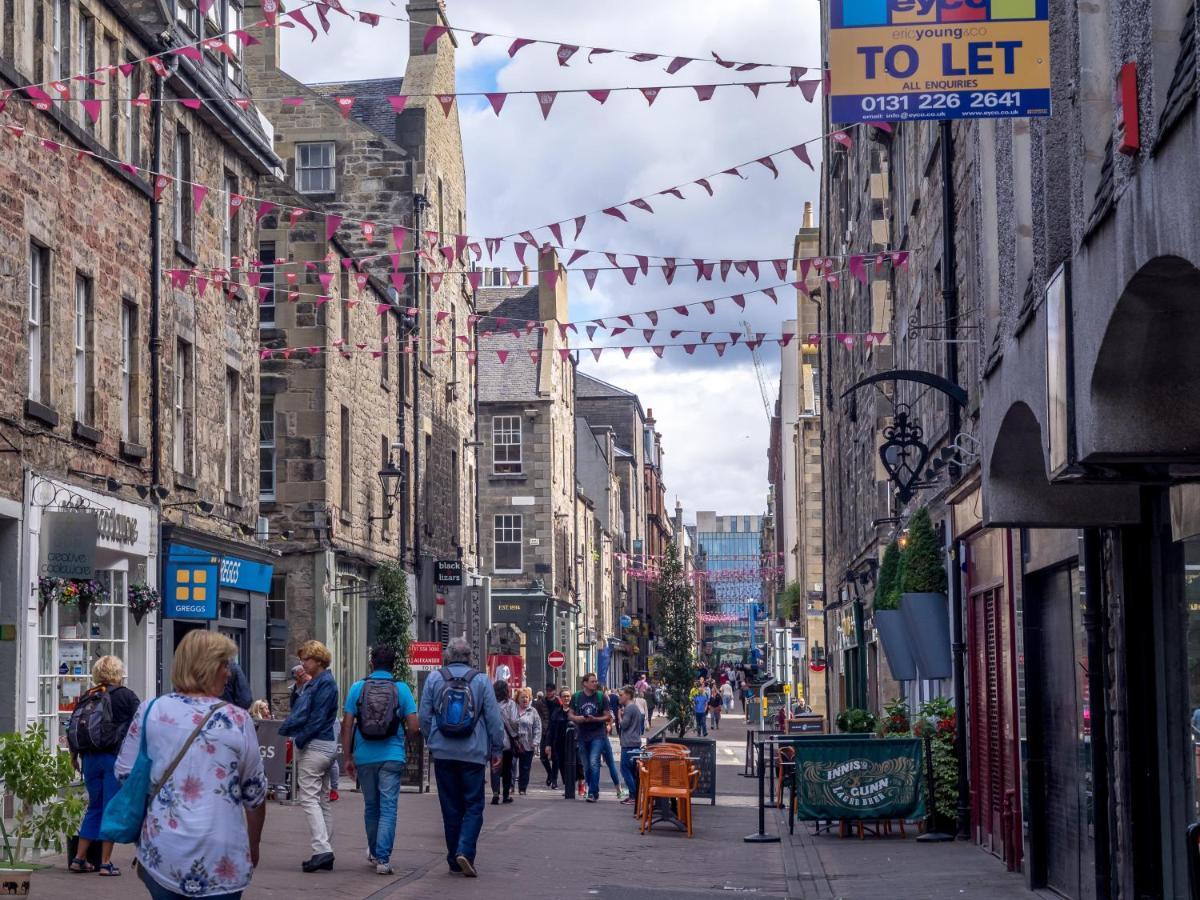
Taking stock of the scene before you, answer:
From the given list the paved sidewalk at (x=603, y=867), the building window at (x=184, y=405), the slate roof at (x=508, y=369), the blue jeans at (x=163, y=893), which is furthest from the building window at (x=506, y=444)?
the blue jeans at (x=163, y=893)

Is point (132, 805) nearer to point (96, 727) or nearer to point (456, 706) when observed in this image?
point (96, 727)

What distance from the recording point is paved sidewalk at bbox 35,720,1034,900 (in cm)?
1214

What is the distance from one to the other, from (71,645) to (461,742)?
7723mm

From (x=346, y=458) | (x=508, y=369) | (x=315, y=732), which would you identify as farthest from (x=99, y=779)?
(x=508, y=369)

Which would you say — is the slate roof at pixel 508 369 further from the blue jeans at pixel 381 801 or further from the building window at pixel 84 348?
the blue jeans at pixel 381 801

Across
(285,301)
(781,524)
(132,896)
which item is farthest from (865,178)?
(781,524)

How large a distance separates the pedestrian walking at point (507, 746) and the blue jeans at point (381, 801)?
9.04m

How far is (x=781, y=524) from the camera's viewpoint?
9300 centimetres

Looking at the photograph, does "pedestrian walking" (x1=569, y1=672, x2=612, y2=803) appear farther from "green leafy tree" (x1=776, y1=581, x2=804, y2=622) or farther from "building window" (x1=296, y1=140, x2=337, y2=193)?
"green leafy tree" (x1=776, y1=581, x2=804, y2=622)

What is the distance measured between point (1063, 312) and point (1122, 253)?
1354mm

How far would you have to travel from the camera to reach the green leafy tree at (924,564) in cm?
1866

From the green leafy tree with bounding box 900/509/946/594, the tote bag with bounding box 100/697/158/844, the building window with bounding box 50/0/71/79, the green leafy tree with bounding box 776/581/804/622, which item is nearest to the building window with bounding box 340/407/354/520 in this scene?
the building window with bounding box 50/0/71/79

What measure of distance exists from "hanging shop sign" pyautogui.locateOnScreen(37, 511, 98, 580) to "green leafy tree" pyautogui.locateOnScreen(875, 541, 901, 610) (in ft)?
27.2

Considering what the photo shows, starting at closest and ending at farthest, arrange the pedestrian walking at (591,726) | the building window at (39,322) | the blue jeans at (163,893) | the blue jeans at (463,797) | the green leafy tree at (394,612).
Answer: the blue jeans at (163,893) → the blue jeans at (463,797) → the building window at (39,322) → the pedestrian walking at (591,726) → the green leafy tree at (394,612)
